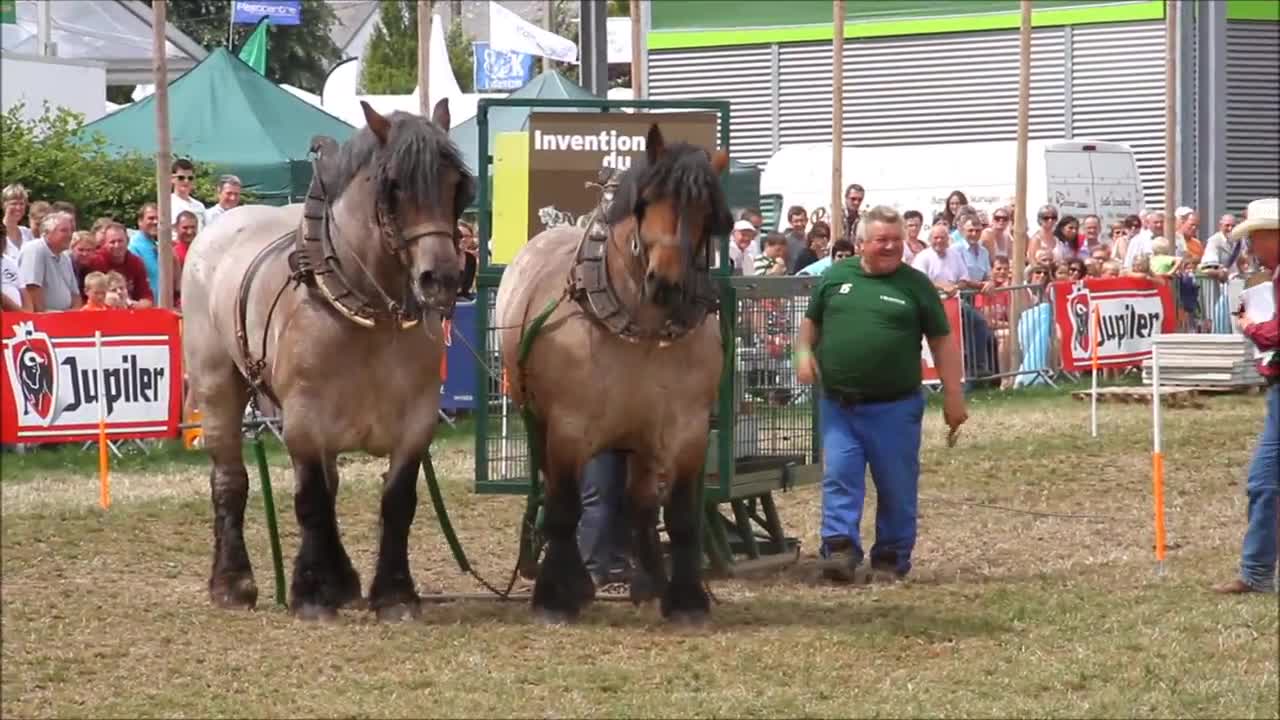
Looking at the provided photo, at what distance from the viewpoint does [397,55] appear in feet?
252

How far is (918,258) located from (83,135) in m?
8.04

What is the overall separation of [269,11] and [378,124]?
35982 millimetres

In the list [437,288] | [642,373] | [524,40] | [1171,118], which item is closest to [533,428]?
[642,373]

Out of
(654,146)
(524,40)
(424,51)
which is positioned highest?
(524,40)

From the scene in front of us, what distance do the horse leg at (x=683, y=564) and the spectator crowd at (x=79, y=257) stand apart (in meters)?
5.94

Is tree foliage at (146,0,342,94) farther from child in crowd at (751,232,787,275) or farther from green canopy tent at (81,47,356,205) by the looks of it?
child in crowd at (751,232,787,275)

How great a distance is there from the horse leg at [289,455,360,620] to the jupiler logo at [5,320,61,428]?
210 inches

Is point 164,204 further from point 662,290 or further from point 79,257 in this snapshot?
point 662,290

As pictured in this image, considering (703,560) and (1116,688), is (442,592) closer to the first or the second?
(703,560)

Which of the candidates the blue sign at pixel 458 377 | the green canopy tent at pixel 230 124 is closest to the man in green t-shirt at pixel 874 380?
the blue sign at pixel 458 377

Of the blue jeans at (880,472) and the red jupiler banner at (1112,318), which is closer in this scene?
the blue jeans at (880,472)

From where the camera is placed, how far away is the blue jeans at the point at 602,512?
35.9ft

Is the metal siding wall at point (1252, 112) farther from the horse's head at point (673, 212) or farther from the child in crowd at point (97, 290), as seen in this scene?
the horse's head at point (673, 212)

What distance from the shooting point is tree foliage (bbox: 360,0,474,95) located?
240 ft
